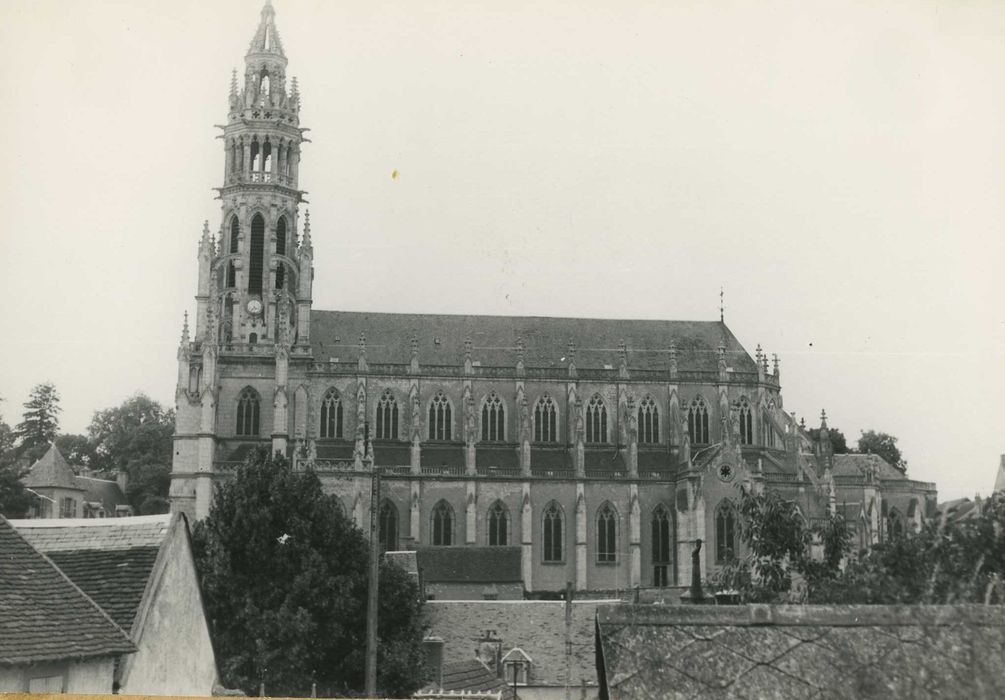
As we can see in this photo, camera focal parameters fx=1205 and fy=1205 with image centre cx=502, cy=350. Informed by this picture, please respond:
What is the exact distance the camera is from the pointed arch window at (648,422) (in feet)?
266

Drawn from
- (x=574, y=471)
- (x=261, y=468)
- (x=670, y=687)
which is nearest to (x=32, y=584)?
(x=670, y=687)

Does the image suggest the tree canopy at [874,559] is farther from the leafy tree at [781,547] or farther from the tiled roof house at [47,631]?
the tiled roof house at [47,631]

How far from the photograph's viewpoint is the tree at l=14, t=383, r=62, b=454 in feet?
162

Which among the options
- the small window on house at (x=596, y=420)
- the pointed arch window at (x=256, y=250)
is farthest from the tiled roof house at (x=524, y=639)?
the pointed arch window at (x=256, y=250)

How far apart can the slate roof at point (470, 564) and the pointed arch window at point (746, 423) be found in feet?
63.7

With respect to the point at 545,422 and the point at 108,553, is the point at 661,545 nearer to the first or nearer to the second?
the point at 545,422

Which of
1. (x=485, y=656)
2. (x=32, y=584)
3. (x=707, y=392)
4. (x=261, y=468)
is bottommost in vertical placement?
(x=485, y=656)

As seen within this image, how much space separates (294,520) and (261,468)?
160 inches

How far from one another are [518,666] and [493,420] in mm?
31548

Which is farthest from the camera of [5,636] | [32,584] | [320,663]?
[320,663]

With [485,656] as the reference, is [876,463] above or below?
above

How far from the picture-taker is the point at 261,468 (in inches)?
2003

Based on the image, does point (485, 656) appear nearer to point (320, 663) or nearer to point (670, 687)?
point (320, 663)

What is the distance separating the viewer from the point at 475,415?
7875 centimetres
